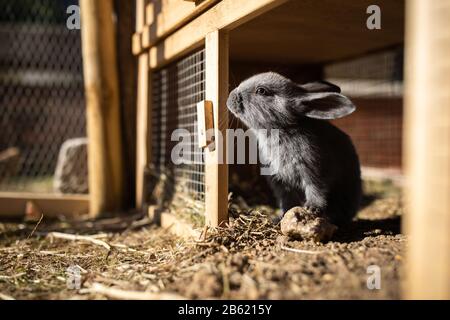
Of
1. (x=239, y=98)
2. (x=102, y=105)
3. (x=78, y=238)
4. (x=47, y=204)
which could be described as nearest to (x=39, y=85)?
(x=47, y=204)

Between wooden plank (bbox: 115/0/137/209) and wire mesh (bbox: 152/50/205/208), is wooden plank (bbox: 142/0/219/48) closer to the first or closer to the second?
wire mesh (bbox: 152/50/205/208)

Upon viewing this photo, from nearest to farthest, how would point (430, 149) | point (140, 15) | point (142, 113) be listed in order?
1. point (430, 149)
2. point (140, 15)
3. point (142, 113)

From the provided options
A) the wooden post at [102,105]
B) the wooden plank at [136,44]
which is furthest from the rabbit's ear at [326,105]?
the wooden post at [102,105]

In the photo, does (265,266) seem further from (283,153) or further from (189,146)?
(189,146)

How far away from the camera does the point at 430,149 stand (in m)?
1.65

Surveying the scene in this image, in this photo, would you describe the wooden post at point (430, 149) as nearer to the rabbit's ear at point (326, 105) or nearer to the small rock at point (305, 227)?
the small rock at point (305, 227)

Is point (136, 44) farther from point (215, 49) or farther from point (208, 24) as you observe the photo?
point (215, 49)

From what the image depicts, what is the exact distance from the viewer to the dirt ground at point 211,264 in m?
2.23

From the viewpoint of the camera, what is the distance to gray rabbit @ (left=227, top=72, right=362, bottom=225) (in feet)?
11.0

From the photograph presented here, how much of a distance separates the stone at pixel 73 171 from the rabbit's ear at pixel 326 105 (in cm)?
340

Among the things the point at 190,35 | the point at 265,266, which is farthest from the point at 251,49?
the point at 265,266

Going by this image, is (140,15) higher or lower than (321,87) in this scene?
higher

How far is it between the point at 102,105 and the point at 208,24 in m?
2.05

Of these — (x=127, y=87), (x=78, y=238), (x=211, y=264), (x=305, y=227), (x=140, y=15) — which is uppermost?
(x=140, y=15)
